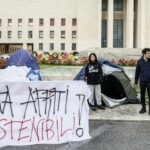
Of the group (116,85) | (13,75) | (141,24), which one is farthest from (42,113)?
(141,24)

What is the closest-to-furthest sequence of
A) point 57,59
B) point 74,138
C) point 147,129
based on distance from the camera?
point 74,138 → point 147,129 → point 57,59

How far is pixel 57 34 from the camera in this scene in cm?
9238

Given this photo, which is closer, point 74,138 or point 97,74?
point 74,138

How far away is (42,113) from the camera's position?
679 cm

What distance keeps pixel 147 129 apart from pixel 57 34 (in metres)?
83.3

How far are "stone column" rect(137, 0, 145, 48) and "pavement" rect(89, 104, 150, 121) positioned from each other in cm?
6715

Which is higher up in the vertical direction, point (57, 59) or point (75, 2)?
point (75, 2)

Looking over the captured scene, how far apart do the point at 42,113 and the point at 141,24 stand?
74614 mm

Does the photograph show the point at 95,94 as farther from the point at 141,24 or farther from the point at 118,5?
the point at 118,5

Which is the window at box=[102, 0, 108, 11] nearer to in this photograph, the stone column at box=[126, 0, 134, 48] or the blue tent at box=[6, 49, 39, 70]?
the stone column at box=[126, 0, 134, 48]

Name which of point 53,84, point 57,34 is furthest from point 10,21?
point 53,84

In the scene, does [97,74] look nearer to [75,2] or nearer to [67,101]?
[67,101]

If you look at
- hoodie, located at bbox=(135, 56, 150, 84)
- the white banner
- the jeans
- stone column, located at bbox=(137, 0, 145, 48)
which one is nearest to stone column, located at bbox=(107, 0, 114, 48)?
stone column, located at bbox=(137, 0, 145, 48)

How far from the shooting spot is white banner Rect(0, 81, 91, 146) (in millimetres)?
6602
